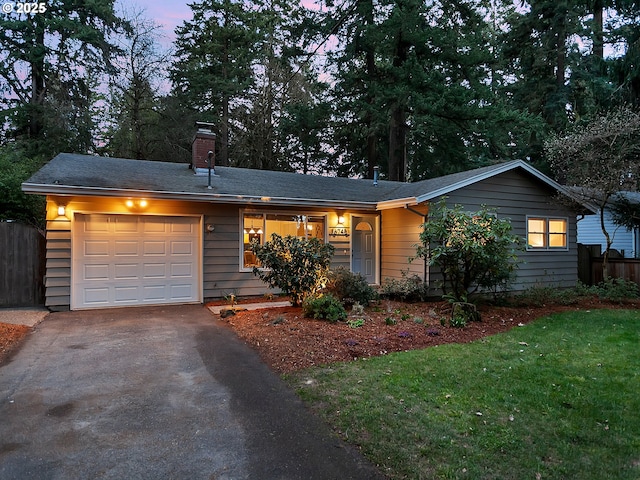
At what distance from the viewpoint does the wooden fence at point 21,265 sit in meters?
7.94

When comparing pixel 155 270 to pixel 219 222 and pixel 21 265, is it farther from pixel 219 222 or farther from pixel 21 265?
pixel 21 265

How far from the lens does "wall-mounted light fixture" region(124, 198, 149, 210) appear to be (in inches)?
312

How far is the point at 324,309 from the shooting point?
21.6 ft

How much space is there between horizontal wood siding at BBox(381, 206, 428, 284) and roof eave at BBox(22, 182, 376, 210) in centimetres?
71

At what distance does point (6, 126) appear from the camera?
1633cm

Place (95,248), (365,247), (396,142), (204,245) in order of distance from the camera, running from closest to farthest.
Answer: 1. (95,248)
2. (204,245)
3. (365,247)
4. (396,142)

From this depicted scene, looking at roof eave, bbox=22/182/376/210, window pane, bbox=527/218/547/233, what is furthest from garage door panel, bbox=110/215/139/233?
window pane, bbox=527/218/547/233

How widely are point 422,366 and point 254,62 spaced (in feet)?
60.1

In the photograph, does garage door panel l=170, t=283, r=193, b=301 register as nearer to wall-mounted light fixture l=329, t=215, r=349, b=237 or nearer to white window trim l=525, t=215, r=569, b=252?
wall-mounted light fixture l=329, t=215, r=349, b=237

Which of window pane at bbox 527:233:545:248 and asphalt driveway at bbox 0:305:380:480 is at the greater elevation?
window pane at bbox 527:233:545:248

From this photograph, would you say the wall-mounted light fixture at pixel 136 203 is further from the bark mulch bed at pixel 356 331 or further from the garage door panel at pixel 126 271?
the bark mulch bed at pixel 356 331

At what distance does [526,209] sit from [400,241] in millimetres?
3610

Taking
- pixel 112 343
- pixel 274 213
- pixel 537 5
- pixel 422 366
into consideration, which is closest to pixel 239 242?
pixel 274 213

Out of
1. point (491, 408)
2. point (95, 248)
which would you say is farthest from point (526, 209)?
point (95, 248)
